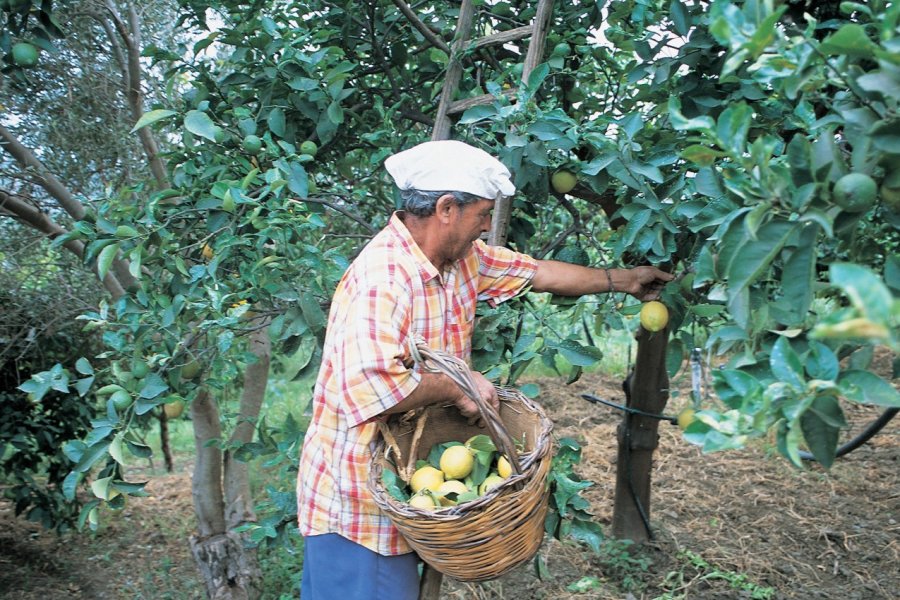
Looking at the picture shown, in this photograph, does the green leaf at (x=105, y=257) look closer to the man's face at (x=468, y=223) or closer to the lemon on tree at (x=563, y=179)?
the man's face at (x=468, y=223)

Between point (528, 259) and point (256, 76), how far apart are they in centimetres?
103

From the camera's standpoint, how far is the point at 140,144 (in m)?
3.14

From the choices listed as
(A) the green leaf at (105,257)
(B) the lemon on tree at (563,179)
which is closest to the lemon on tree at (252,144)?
(A) the green leaf at (105,257)

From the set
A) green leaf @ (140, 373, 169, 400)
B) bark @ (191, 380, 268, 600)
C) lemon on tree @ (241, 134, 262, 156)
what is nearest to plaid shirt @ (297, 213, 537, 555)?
green leaf @ (140, 373, 169, 400)

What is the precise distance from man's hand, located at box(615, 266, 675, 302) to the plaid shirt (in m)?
0.24

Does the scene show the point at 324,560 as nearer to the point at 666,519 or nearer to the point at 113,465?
the point at 113,465

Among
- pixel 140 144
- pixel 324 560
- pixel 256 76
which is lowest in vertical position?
pixel 324 560

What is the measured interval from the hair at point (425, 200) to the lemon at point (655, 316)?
59 centimetres

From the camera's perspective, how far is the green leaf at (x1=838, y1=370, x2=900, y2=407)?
0.94m

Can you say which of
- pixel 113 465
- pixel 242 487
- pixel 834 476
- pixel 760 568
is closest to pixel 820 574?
pixel 760 568

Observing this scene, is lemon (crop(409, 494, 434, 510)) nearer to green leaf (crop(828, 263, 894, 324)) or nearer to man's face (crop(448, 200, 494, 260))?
man's face (crop(448, 200, 494, 260))

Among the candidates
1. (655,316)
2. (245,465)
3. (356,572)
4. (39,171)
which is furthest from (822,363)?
(245,465)

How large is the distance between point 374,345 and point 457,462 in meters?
0.35

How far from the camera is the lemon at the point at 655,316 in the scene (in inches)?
76.7
